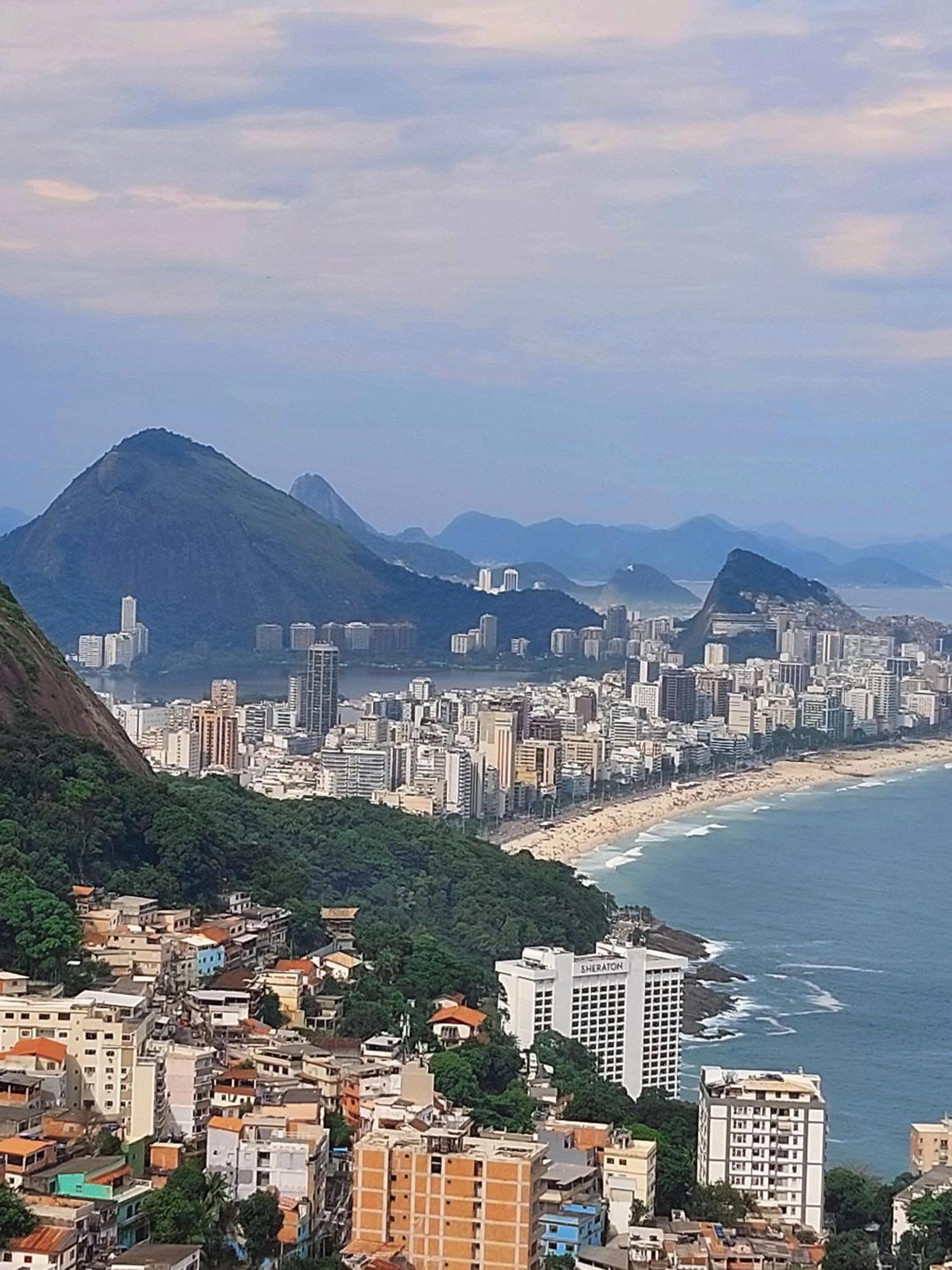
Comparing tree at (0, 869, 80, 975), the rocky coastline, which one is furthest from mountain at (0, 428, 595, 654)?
tree at (0, 869, 80, 975)

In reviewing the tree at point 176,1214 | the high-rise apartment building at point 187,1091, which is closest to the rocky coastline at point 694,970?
the high-rise apartment building at point 187,1091

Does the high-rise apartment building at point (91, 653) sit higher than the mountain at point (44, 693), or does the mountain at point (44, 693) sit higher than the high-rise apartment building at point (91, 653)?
the mountain at point (44, 693)

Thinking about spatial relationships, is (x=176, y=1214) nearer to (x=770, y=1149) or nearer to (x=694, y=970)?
(x=770, y=1149)

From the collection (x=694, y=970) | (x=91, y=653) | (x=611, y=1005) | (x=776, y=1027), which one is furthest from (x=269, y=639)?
(x=611, y=1005)

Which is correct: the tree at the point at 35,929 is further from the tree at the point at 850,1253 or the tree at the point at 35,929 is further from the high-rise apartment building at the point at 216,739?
the high-rise apartment building at the point at 216,739

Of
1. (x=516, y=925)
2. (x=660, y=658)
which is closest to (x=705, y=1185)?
(x=516, y=925)

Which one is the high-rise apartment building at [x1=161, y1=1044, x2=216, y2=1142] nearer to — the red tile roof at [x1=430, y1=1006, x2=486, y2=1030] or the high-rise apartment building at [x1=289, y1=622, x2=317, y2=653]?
the red tile roof at [x1=430, y1=1006, x2=486, y2=1030]
